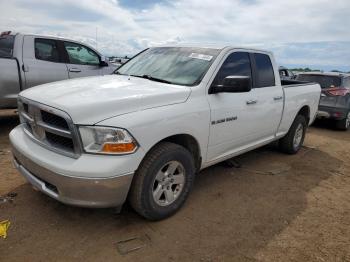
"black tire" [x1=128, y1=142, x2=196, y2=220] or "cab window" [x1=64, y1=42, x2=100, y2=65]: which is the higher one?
"cab window" [x1=64, y1=42, x2=100, y2=65]

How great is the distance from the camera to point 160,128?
3012 millimetres

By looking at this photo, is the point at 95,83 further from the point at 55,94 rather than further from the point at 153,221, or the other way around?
the point at 153,221

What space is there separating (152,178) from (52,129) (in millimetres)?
1002

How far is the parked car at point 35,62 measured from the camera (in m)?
6.07

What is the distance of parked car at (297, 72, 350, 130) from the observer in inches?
344

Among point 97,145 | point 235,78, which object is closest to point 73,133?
point 97,145

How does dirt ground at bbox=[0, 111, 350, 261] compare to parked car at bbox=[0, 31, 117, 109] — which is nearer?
dirt ground at bbox=[0, 111, 350, 261]

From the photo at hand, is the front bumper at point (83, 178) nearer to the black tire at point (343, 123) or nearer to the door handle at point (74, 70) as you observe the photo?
the door handle at point (74, 70)

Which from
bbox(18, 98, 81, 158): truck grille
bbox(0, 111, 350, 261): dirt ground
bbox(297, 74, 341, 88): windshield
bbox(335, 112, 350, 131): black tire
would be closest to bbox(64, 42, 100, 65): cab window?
bbox(0, 111, 350, 261): dirt ground

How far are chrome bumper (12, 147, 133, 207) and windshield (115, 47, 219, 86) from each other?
1.44 metres

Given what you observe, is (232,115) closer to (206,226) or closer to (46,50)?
(206,226)

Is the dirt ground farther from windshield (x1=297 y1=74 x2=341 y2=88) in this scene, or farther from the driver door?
windshield (x1=297 y1=74 x2=341 y2=88)

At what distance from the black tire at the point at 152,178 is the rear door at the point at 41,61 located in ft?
14.2

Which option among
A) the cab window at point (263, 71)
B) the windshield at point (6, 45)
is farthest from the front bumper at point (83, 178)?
the windshield at point (6, 45)
